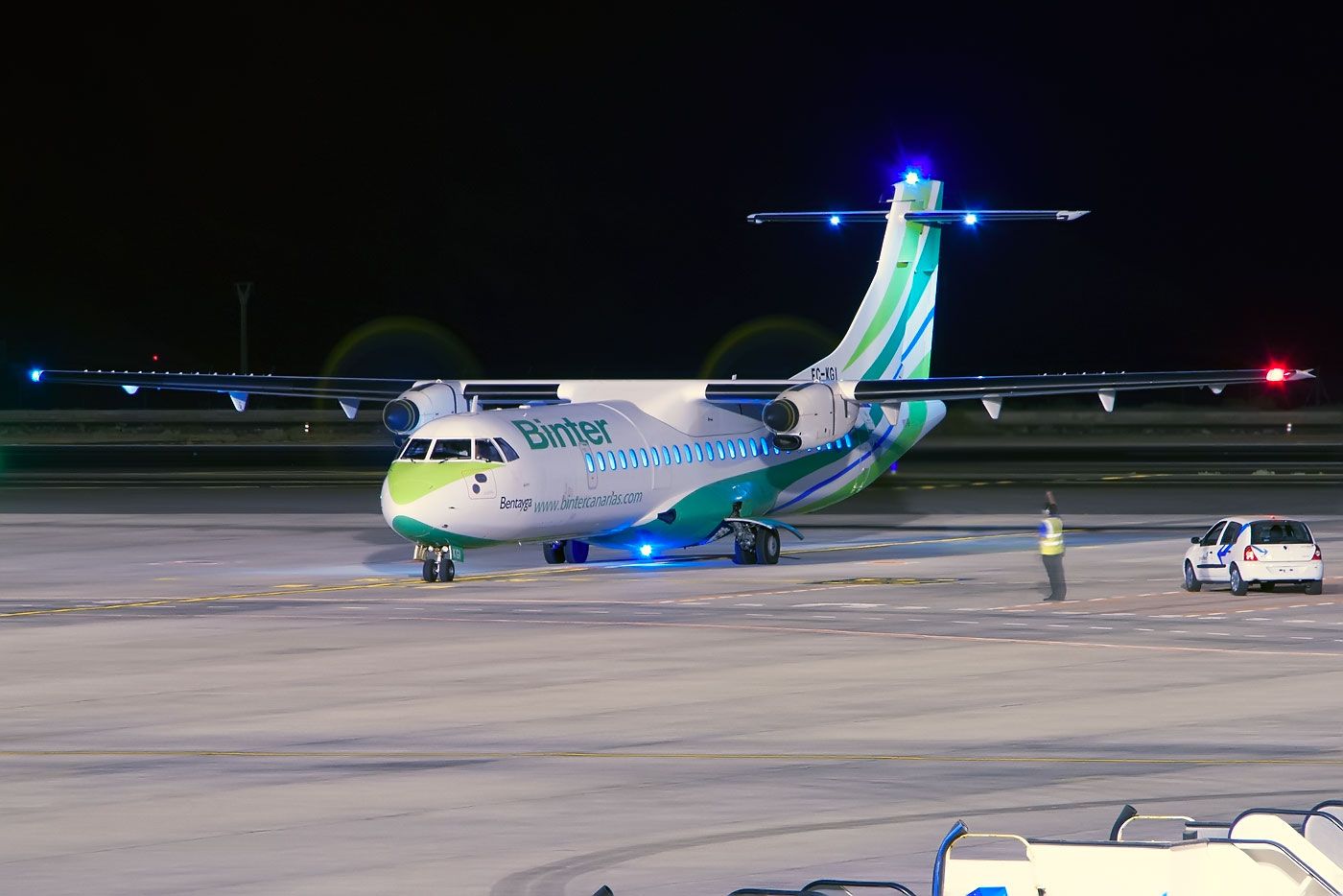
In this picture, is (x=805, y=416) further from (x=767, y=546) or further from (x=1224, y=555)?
(x=1224, y=555)

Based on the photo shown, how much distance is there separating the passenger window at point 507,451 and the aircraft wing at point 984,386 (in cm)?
621

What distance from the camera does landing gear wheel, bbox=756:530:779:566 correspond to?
123 feet

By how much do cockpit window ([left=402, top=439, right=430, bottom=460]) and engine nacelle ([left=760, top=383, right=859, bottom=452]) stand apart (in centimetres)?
702

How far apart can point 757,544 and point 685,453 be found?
83.2 inches

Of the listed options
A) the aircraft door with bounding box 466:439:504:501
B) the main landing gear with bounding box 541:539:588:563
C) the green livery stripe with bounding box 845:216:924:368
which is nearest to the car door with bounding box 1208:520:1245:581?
the aircraft door with bounding box 466:439:504:501

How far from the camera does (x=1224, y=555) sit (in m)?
31.5

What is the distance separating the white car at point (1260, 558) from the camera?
102 feet

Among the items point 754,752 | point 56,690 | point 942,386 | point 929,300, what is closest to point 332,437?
point 929,300

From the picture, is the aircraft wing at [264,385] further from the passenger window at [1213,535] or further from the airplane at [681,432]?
the passenger window at [1213,535]

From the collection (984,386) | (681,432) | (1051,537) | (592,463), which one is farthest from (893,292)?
(1051,537)

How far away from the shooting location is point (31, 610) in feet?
98.1

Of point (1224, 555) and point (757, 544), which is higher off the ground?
point (757, 544)

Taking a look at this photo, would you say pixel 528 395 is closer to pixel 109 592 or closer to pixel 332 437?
pixel 109 592

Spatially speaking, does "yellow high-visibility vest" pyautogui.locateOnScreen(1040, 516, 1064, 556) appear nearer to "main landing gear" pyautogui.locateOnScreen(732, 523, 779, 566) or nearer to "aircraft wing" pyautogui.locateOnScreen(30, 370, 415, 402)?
"main landing gear" pyautogui.locateOnScreen(732, 523, 779, 566)
